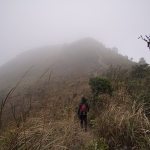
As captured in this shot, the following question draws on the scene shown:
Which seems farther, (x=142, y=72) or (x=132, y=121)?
(x=142, y=72)

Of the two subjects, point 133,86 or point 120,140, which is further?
point 133,86

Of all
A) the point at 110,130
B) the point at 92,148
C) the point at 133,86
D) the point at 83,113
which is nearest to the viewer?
the point at 92,148

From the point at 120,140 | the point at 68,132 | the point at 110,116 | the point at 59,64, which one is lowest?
the point at 59,64

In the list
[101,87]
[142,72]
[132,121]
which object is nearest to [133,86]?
[101,87]

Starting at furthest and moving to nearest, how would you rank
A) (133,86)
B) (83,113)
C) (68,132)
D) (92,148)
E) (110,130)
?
(133,86) → (83,113) → (110,130) → (92,148) → (68,132)

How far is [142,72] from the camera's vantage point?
37.1 ft

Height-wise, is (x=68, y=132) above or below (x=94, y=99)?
above

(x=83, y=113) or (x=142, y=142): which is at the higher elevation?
(x=142, y=142)

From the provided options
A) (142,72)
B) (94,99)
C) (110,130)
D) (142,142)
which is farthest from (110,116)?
(142,72)

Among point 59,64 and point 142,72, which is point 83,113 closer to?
point 142,72

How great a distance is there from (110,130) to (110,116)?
423mm

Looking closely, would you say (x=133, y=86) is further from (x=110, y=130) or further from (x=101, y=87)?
(x=110, y=130)

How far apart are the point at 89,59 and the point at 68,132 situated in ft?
103

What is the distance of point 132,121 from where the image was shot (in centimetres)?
325
